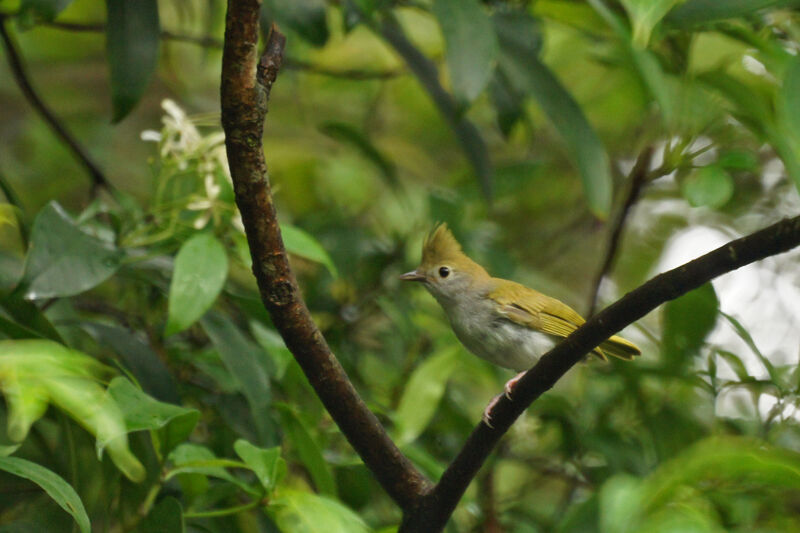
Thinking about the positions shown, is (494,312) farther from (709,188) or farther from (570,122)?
(709,188)

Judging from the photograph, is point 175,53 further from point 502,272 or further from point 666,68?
point 666,68

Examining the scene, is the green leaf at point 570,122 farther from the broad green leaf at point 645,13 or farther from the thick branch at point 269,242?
the thick branch at point 269,242

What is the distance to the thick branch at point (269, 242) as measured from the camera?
48.1 inches

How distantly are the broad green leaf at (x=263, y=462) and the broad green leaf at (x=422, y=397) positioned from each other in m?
0.67

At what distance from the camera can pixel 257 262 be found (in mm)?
1334

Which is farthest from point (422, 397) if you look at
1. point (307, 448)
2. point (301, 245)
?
point (301, 245)

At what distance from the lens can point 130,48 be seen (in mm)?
1927

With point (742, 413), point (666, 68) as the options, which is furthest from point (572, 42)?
point (742, 413)

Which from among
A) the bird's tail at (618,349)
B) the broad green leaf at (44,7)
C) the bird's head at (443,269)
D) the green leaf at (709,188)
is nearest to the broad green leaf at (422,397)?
the bird's head at (443,269)

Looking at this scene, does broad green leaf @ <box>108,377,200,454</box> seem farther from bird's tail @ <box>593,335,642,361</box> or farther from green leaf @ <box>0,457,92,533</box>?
bird's tail @ <box>593,335,642,361</box>

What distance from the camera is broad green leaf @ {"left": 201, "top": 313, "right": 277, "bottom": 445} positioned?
1874 millimetres

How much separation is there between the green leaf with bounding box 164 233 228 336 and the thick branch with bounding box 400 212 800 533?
56 cm

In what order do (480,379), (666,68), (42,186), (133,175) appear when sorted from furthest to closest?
(133,175), (42,186), (480,379), (666,68)

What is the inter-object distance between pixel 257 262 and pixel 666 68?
1.53 meters
